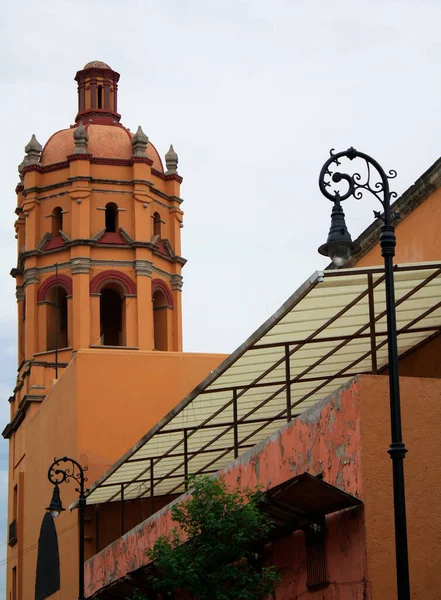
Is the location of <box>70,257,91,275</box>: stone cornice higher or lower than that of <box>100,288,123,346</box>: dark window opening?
higher

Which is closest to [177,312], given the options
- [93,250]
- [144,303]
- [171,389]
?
[144,303]

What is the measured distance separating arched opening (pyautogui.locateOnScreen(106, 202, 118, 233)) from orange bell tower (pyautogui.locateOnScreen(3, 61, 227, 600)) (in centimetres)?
3

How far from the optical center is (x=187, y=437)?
2206cm

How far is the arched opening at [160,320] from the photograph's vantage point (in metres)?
41.6

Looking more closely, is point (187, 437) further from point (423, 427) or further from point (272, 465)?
point (423, 427)

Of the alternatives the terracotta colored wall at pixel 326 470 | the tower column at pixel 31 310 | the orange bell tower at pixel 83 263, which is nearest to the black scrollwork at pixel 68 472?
the orange bell tower at pixel 83 263

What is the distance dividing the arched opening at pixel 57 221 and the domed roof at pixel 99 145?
5.32 feet

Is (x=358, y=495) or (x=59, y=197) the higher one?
(x=59, y=197)

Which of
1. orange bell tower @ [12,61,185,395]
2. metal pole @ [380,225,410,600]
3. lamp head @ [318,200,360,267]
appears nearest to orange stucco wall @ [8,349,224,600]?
orange bell tower @ [12,61,185,395]

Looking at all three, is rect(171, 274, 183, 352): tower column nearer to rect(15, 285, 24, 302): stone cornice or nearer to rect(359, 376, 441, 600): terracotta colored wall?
rect(15, 285, 24, 302): stone cornice

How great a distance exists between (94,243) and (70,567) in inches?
483

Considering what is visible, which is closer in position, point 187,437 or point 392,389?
point 392,389

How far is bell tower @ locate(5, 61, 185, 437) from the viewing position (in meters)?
40.2

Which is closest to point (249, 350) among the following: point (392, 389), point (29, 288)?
point (392, 389)
